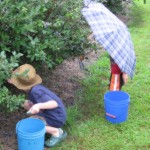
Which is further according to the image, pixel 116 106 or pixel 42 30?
pixel 116 106

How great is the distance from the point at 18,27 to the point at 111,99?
4.81 feet

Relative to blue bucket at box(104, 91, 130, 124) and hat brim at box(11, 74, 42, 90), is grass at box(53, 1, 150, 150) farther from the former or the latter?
hat brim at box(11, 74, 42, 90)

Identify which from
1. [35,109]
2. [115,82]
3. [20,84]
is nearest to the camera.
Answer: [35,109]

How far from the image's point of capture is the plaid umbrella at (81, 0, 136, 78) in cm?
397

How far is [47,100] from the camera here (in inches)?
137

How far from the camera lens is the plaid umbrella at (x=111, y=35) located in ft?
13.0

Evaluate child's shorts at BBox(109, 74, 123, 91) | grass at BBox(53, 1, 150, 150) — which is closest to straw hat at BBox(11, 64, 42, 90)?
grass at BBox(53, 1, 150, 150)

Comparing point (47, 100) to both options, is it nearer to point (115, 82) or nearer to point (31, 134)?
point (31, 134)

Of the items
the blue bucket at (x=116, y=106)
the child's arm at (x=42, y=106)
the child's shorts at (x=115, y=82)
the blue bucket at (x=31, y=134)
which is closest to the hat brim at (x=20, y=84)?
the child's arm at (x=42, y=106)

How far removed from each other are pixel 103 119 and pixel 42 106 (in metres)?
1.03

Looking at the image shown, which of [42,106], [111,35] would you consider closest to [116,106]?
[111,35]

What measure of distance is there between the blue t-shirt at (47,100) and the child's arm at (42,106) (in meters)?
0.05

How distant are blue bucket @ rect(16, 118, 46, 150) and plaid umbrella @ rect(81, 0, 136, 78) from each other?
1201 mm

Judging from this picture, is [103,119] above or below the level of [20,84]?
below
